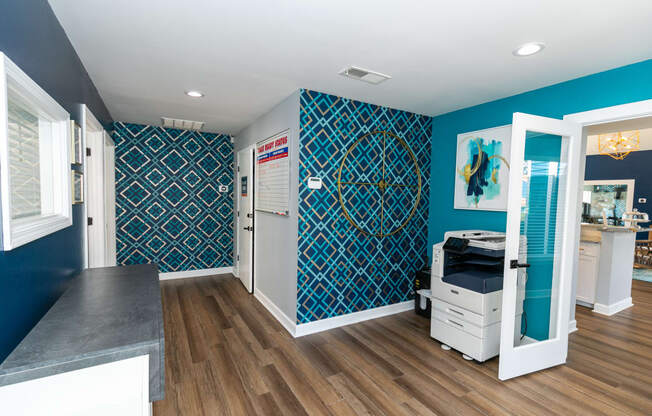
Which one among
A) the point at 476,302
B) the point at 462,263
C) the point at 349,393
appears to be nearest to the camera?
the point at 349,393

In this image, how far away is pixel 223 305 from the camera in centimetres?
387

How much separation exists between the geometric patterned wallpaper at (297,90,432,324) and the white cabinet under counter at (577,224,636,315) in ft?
7.31

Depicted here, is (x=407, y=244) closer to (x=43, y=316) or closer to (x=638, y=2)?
(x=638, y=2)

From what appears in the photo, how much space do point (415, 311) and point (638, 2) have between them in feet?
10.6

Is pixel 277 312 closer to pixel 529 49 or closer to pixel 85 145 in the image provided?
pixel 85 145

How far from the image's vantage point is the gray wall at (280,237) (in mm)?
3098

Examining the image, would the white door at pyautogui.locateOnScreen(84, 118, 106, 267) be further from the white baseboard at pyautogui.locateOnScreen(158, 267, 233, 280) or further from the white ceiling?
the white baseboard at pyautogui.locateOnScreen(158, 267, 233, 280)

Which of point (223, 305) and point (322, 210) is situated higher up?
point (322, 210)

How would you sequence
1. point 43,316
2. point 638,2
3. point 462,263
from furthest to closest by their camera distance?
point 462,263, point 638,2, point 43,316

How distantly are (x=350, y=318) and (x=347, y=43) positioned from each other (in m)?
2.70

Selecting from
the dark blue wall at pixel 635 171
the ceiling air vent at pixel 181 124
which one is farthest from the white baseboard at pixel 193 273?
the dark blue wall at pixel 635 171

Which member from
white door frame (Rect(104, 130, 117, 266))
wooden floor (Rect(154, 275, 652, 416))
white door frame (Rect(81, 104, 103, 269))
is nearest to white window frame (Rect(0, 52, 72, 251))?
white door frame (Rect(81, 104, 103, 269))

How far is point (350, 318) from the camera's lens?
3.41 meters

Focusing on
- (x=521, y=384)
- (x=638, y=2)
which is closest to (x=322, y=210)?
(x=521, y=384)
